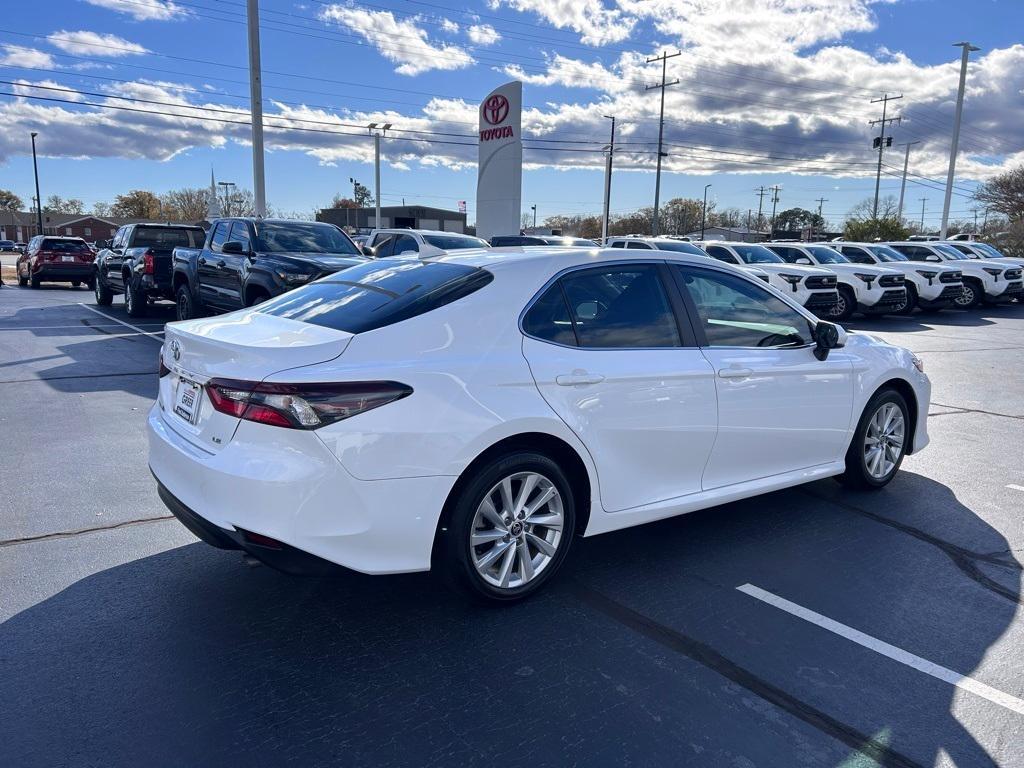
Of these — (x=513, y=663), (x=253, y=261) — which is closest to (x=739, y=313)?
(x=513, y=663)

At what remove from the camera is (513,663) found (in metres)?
3.19

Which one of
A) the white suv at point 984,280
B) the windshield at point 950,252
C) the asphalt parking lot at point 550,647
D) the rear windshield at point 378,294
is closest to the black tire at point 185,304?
the asphalt parking lot at point 550,647

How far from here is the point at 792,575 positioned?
4.10 metres

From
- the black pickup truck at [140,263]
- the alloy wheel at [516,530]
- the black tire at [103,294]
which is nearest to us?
the alloy wheel at [516,530]

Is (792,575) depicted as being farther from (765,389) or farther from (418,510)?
(418,510)

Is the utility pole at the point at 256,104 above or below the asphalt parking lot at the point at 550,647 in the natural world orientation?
above

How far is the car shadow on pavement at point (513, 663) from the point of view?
2.67 m

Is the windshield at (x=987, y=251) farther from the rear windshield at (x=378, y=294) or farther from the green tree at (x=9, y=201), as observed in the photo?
the green tree at (x=9, y=201)

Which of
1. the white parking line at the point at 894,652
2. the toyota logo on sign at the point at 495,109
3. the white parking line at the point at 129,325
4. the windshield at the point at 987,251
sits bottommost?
the white parking line at the point at 129,325

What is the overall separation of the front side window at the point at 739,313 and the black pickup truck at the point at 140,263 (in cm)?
1312

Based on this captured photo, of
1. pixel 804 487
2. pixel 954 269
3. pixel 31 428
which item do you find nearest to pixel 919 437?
pixel 804 487

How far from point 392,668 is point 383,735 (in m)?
0.44

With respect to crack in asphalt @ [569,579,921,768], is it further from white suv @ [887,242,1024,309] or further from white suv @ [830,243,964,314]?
white suv @ [887,242,1024,309]

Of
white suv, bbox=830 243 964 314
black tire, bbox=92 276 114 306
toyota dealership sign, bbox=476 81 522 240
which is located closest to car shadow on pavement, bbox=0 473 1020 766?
black tire, bbox=92 276 114 306
